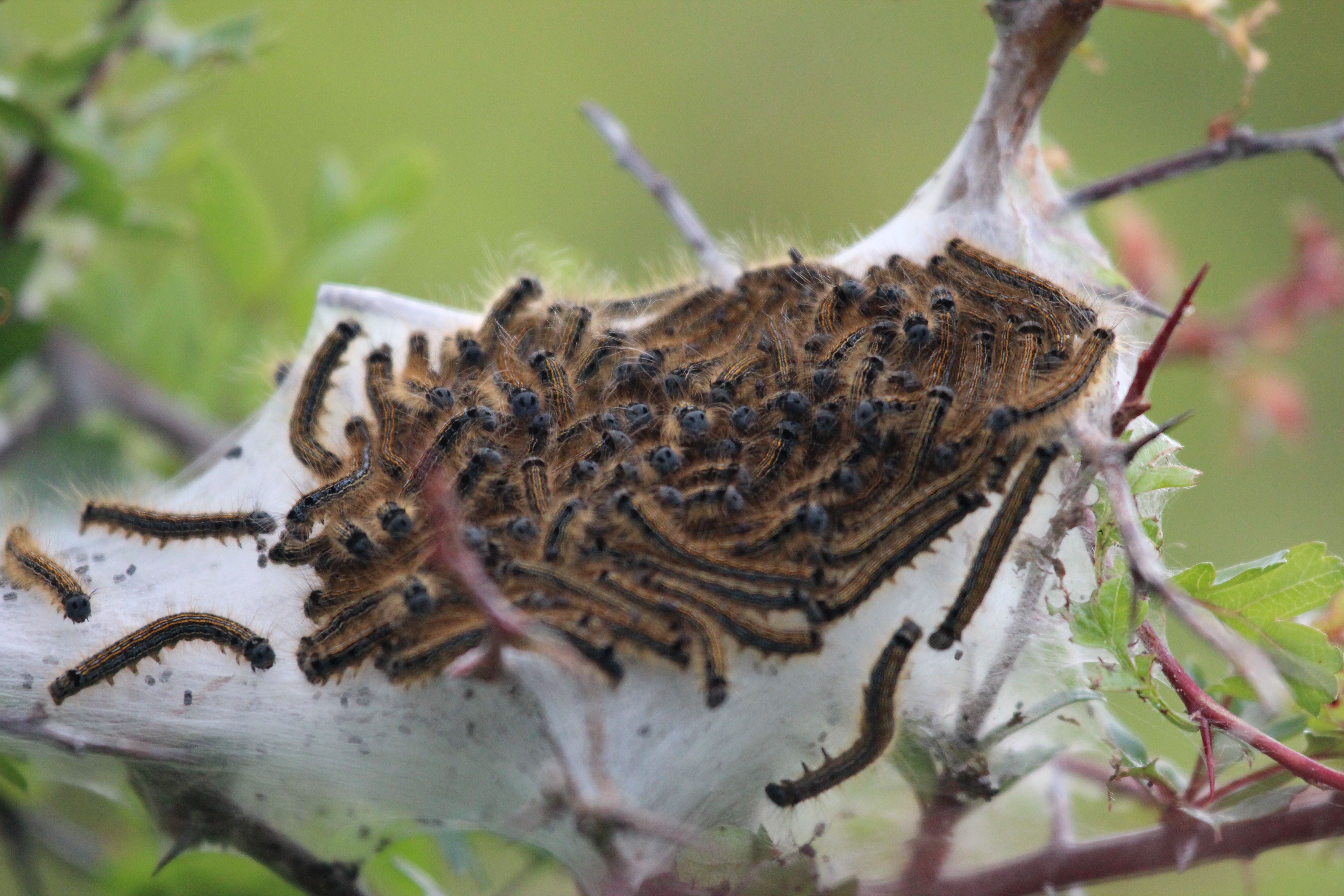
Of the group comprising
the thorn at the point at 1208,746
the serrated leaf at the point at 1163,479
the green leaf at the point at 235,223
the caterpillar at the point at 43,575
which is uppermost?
the green leaf at the point at 235,223

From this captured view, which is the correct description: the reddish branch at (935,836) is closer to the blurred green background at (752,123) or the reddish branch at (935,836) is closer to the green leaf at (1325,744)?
the green leaf at (1325,744)

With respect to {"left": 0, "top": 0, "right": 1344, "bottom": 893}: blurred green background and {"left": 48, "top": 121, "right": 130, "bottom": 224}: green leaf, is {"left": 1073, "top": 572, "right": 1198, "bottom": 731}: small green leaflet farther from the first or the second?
{"left": 0, "top": 0, "right": 1344, "bottom": 893}: blurred green background

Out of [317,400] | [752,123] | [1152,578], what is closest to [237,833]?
[317,400]

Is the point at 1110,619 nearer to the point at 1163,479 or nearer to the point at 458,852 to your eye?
the point at 1163,479

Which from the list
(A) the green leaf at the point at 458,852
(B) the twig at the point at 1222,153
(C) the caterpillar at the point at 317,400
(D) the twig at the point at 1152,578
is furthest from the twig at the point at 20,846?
(B) the twig at the point at 1222,153

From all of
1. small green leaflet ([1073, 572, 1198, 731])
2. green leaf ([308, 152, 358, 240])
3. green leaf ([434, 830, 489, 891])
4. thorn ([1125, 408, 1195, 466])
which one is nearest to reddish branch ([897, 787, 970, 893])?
small green leaflet ([1073, 572, 1198, 731])

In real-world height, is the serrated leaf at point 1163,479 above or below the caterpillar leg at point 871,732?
above
